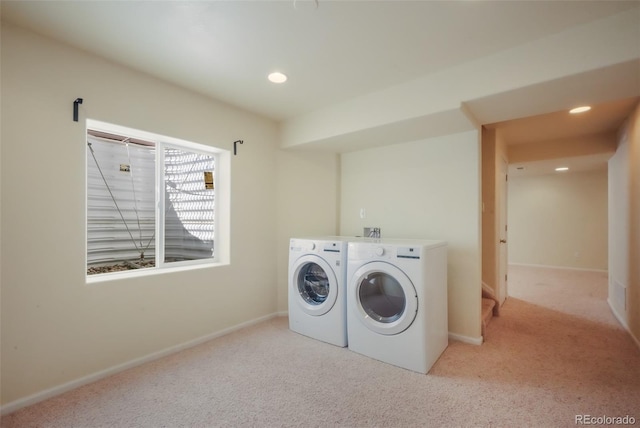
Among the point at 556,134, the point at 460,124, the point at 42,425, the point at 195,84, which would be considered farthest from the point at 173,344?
the point at 556,134

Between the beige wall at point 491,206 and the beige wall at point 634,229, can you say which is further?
the beige wall at point 491,206

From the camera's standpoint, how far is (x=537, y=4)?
4.88ft

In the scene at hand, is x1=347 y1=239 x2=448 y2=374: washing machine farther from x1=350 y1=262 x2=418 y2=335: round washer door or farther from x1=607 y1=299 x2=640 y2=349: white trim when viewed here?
x1=607 y1=299 x2=640 y2=349: white trim

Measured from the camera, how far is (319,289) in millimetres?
2832

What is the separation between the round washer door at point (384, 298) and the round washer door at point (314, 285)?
0.89 feet

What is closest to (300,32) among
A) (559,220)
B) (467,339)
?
(467,339)

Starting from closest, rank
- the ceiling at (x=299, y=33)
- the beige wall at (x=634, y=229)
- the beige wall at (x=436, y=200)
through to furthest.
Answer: the ceiling at (x=299, y=33), the beige wall at (x=634, y=229), the beige wall at (x=436, y=200)

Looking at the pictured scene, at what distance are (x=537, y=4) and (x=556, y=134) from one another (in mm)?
2945

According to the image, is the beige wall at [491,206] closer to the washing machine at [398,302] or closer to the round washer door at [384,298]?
the washing machine at [398,302]

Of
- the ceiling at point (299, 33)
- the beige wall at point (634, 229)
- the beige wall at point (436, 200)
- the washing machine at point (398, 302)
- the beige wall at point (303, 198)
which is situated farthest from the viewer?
the beige wall at point (303, 198)

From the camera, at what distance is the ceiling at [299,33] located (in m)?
1.52

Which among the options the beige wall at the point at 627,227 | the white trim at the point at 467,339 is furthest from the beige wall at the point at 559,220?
the white trim at the point at 467,339

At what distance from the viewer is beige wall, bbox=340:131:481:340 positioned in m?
2.59

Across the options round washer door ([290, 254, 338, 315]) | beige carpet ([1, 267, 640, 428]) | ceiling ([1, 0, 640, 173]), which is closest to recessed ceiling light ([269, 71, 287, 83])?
ceiling ([1, 0, 640, 173])
